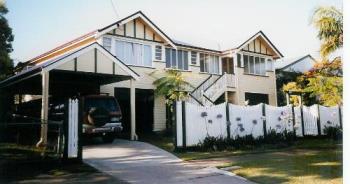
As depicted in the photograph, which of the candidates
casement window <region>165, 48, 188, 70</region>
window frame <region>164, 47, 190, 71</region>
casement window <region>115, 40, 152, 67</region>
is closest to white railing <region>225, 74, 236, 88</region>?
window frame <region>164, 47, 190, 71</region>

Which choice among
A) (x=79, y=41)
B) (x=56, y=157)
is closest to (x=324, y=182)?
(x=56, y=157)

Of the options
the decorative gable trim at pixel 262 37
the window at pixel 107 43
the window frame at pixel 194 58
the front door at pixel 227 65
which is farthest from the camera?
the front door at pixel 227 65

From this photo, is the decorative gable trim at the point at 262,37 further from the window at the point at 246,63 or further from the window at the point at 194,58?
the window at the point at 194,58

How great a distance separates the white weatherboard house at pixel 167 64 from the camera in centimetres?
1870

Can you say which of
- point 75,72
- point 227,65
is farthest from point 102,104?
point 227,65

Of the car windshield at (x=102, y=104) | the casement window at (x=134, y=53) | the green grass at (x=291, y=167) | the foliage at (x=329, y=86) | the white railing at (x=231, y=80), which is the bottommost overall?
the green grass at (x=291, y=167)

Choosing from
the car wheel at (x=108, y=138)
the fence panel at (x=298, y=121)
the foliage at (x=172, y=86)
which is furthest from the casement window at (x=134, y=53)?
the fence panel at (x=298, y=121)

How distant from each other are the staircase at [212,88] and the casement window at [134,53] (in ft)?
10.3

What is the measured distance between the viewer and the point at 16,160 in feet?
29.2

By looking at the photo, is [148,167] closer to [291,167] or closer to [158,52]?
[291,167]

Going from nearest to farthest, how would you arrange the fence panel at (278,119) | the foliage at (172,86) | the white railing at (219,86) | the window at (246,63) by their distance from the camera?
the fence panel at (278,119), the foliage at (172,86), the white railing at (219,86), the window at (246,63)

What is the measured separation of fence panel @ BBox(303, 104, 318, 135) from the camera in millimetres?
17750
